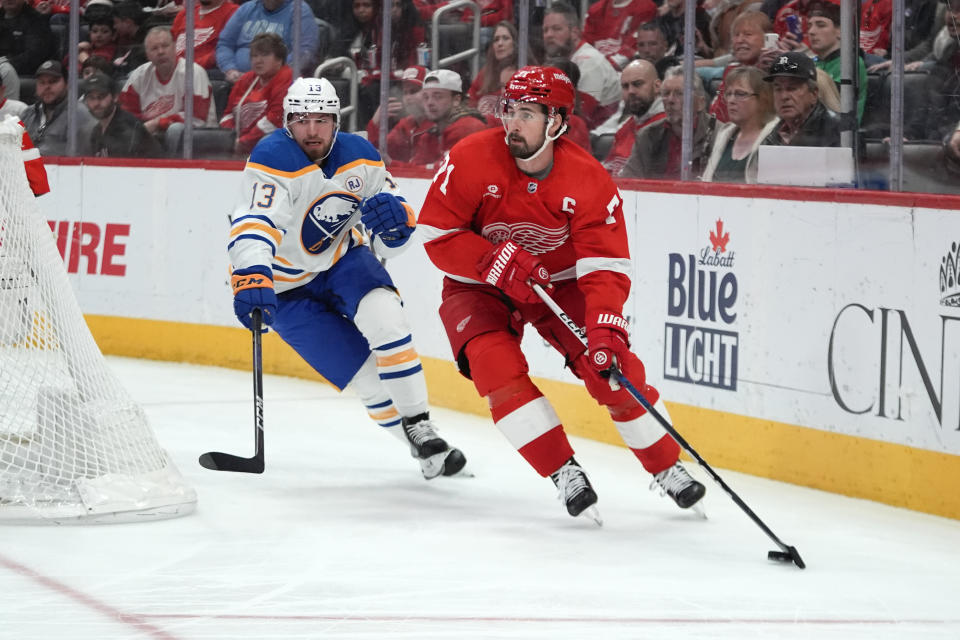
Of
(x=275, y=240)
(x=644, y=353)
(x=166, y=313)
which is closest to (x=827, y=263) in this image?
(x=644, y=353)

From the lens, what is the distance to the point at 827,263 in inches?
162

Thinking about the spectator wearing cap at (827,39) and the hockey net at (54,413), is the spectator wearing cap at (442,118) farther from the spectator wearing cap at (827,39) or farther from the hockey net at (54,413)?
the hockey net at (54,413)

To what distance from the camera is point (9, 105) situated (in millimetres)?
7332

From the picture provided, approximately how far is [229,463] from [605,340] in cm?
110

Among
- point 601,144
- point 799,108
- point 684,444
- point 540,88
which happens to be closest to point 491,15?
point 601,144

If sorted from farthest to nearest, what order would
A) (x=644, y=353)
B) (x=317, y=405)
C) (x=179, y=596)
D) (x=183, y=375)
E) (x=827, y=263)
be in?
(x=183, y=375), (x=317, y=405), (x=644, y=353), (x=827, y=263), (x=179, y=596)

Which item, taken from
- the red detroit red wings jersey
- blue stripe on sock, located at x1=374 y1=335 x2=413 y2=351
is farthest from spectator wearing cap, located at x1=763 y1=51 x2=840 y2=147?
blue stripe on sock, located at x1=374 y1=335 x2=413 y2=351

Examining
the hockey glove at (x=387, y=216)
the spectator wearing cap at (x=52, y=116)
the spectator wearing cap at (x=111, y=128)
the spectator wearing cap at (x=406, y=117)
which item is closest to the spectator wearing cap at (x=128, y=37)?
the spectator wearing cap at (x=111, y=128)

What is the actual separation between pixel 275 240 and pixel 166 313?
117 inches

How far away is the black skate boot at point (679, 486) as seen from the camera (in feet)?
12.1

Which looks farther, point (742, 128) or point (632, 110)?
point (632, 110)

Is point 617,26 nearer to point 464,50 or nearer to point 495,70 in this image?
point 495,70

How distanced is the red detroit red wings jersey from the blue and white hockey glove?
1.20ft

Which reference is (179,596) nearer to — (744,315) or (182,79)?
(744,315)
